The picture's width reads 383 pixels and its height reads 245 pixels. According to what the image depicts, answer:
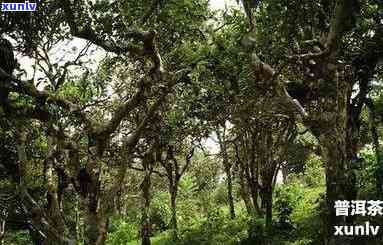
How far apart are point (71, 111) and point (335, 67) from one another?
6.71 m

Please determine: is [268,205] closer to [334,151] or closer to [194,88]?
[194,88]

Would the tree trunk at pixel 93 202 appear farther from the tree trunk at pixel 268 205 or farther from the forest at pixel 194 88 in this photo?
the tree trunk at pixel 268 205

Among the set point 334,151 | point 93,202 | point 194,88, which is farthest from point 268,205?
point 93,202

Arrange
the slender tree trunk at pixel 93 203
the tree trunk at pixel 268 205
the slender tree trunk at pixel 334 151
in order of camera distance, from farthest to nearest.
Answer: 1. the tree trunk at pixel 268 205
2. the slender tree trunk at pixel 334 151
3. the slender tree trunk at pixel 93 203

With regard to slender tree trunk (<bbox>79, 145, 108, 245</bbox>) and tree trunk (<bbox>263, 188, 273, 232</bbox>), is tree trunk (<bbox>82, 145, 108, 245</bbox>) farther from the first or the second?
tree trunk (<bbox>263, 188, 273, 232</bbox>)

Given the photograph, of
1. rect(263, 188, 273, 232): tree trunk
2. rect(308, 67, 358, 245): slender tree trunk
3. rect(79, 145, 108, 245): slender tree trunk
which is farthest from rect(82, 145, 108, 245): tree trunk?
rect(263, 188, 273, 232): tree trunk

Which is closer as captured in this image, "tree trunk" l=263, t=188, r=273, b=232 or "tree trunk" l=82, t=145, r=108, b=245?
"tree trunk" l=82, t=145, r=108, b=245

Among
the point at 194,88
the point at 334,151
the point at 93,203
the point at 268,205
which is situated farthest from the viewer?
the point at 268,205

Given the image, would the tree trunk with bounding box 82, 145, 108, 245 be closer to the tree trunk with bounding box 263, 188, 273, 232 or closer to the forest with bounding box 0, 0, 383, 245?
the forest with bounding box 0, 0, 383, 245

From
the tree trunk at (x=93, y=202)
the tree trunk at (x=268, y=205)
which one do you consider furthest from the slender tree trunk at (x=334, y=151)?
the tree trunk at (x=268, y=205)

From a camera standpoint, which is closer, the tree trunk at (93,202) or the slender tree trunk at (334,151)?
the tree trunk at (93,202)

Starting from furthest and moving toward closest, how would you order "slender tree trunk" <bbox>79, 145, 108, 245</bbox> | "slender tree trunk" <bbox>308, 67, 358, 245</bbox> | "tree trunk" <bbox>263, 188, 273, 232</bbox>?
1. "tree trunk" <bbox>263, 188, 273, 232</bbox>
2. "slender tree trunk" <bbox>308, 67, 358, 245</bbox>
3. "slender tree trunk" <bbox>79, 145, 108, 245</bbox>

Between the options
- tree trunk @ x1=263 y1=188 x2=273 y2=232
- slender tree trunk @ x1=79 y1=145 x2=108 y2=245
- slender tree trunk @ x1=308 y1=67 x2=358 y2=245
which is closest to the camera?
slender tree trunk @ x1=79 y1=145 x2=108 y2=245

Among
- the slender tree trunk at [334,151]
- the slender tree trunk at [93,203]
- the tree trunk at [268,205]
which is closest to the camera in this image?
the slender tree trunk at [93,203]
